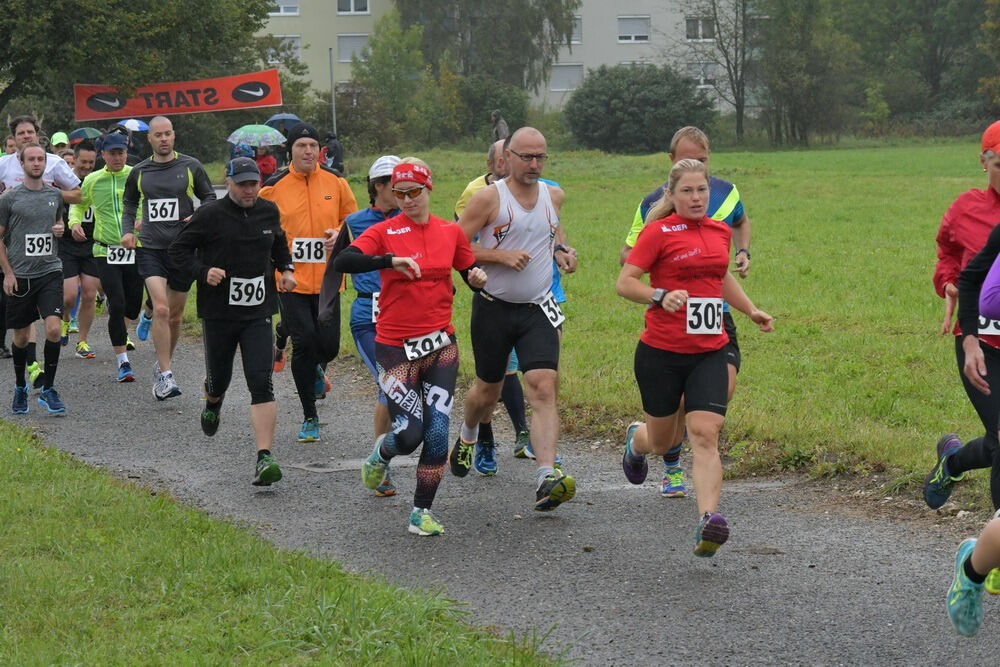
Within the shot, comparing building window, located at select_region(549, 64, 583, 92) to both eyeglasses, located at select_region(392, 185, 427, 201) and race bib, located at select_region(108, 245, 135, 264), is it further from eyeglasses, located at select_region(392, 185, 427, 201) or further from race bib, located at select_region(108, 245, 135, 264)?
eyeglasses, located at select_region(392, 185, 427, 201)

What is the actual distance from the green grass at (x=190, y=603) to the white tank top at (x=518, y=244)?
216 centimetres

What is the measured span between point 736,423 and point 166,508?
3.98 metres

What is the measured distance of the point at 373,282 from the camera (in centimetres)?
901

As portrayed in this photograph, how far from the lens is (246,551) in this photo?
21.1ft

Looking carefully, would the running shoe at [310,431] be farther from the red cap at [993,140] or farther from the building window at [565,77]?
the building window at [565,77]

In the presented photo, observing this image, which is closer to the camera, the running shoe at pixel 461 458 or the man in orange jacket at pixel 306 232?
the running shoe at pixel 461 458

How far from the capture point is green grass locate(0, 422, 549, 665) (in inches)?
201

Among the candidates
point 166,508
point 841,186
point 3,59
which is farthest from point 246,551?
point 3,59

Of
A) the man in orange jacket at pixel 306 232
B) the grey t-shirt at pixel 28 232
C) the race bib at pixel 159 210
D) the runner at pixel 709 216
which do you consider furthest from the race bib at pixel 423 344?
the grey t-shirt at pixel 28 232

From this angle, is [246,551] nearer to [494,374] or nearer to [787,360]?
[494,374]

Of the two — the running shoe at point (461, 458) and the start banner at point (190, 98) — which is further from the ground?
the start banner at point (190, 98)

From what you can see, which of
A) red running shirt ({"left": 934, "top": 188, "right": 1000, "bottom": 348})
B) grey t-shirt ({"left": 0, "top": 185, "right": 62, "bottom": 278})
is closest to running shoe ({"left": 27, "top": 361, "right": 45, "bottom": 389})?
grey t-shirt ({"left": 0, "top": 185, "right": 62, "bottom": 278})

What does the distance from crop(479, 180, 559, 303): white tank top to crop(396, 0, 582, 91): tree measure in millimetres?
77638

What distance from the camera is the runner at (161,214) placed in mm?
11969
